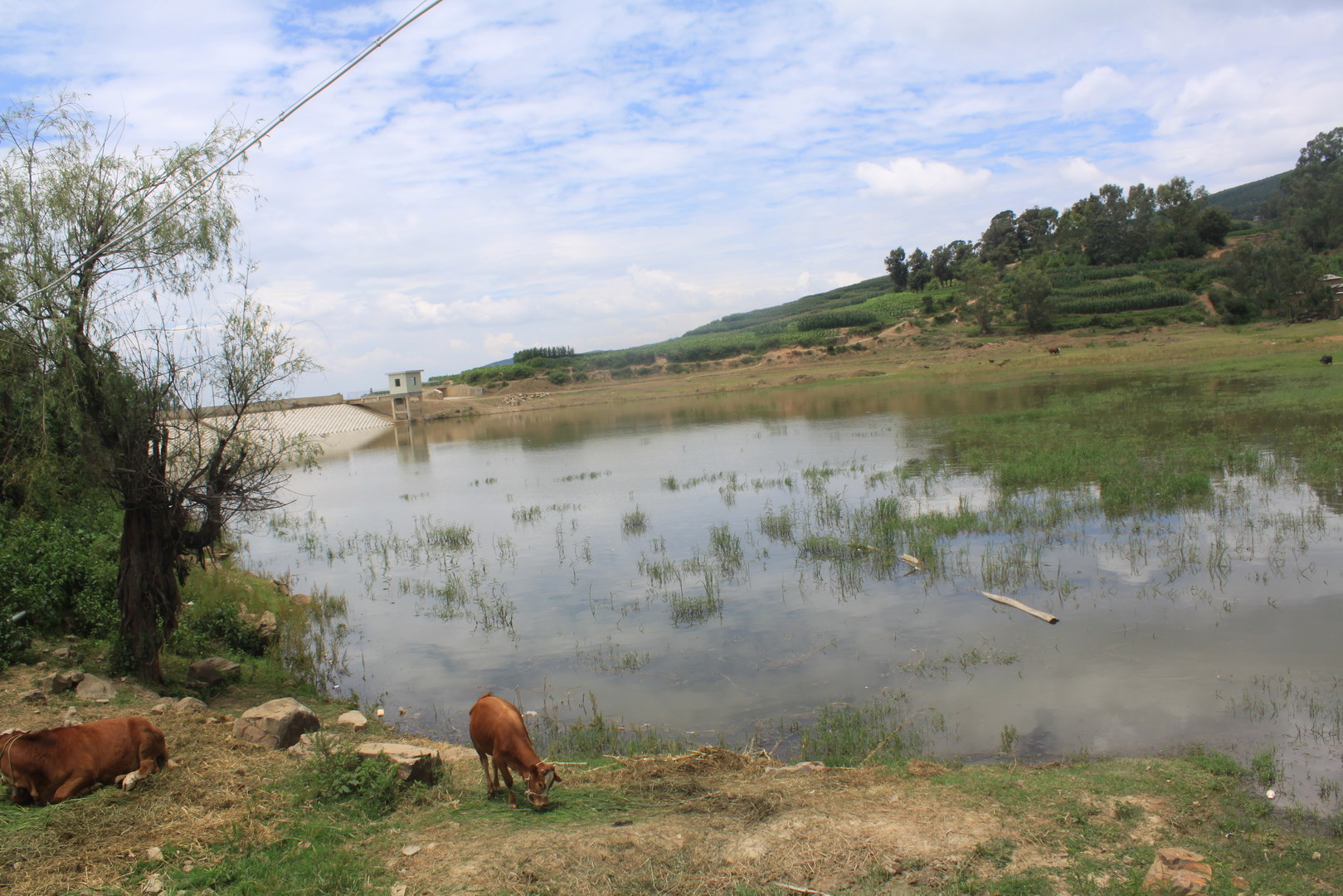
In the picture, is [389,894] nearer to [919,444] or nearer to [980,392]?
[919,444]

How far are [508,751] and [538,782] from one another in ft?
1.29

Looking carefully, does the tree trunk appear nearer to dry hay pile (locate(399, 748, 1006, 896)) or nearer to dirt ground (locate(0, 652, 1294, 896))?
dirt ground (locate(0, 652, 1294, 896))

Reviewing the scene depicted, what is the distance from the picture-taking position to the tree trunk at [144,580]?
10.0m

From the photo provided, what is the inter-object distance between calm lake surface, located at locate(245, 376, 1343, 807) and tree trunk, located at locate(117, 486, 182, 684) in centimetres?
260

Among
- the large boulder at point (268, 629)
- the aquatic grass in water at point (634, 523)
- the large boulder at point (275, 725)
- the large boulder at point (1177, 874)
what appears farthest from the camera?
the aquatic grass in water at point (634, 523)

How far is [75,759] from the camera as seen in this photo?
6.04m

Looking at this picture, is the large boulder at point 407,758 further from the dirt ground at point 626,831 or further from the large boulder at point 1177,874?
the large boulder at point 1177,874

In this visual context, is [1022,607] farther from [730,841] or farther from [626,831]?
[626,831]

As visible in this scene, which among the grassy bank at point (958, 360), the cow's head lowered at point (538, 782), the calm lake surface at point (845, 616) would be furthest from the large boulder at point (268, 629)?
the grassy bank at point (958, 360)

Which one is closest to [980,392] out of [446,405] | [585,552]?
[585,552]

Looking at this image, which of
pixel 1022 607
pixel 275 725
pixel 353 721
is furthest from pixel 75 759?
pixel 1022 607

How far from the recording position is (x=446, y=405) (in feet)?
279

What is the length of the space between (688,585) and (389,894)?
1014 centimetres

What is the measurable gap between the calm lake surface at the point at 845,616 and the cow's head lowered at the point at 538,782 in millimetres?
2821
